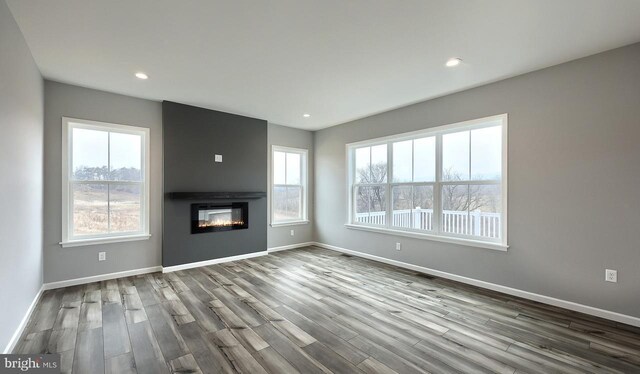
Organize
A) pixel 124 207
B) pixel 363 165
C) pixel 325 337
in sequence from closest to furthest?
1. pixel 325 337
2. pixel 124 207
3. pixel 363 165

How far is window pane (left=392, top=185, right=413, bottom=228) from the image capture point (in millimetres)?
4598

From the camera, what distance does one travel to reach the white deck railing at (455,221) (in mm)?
3635

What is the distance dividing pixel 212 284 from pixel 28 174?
2.31 m

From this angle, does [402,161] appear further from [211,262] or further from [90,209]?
[90,209]

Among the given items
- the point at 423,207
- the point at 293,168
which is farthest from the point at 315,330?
the point at 293,168

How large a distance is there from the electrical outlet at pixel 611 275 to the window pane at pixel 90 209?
6112 millimetres

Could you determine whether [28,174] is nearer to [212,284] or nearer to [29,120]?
[29,120]

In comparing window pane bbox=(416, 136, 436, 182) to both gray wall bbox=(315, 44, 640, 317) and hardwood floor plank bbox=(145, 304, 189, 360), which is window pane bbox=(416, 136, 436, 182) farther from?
hardwood floor plank bbox=(145, 304, 189, 360)

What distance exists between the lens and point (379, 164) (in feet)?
16.8

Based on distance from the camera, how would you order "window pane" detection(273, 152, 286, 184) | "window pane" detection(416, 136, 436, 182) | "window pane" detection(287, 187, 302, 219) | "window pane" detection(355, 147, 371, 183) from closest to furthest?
"window pane" detection(416, 136, 436, 182), "window pane" detection(355, 147, 371, 183), "window pane" detection(273, 152, 286, 184), "window pane" detection(287, 187, 302, 219)

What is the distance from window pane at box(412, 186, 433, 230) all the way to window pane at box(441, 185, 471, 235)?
209mm

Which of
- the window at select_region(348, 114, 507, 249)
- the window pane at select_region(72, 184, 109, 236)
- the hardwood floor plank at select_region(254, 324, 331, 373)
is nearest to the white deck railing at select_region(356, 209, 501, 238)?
the window at select_region(348, 114, 507, 249)

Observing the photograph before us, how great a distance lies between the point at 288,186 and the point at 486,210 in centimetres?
378

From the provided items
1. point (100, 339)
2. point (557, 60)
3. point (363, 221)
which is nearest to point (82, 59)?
point (100, 339)
